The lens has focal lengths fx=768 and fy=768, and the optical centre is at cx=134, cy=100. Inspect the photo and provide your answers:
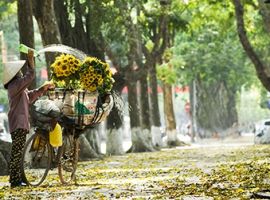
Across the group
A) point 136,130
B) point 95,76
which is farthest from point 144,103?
point 95,76

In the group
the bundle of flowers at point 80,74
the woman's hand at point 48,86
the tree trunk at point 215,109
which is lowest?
the woman's hand at point 48,86

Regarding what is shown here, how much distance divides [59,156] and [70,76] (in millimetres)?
1333

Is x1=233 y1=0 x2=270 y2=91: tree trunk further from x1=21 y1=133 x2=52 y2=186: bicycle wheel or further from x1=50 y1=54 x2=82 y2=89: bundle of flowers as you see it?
x1=50 y1=54 x2=82 y2=89: bundle of flowers

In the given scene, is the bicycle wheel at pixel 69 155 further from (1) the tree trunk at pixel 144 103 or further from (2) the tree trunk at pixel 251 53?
(1) the tree trunk at pixel 144 103

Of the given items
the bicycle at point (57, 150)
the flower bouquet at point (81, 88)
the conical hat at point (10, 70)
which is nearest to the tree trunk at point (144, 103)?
the bicycle at point (57, 150)

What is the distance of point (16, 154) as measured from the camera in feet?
40.7

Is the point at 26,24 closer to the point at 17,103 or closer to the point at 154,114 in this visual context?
the point at 17,103

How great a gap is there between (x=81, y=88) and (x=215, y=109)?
142ft

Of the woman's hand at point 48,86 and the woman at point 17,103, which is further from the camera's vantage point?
the woman's hand at point 48,86

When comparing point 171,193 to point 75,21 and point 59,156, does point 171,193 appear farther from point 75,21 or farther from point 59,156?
point 75,21

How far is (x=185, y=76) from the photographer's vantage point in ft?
167

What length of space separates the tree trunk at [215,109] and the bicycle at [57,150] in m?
41.2

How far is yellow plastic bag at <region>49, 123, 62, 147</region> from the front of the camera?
12.4 m

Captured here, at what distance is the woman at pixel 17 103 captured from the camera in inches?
480
